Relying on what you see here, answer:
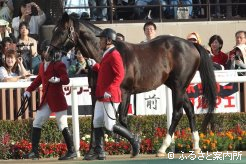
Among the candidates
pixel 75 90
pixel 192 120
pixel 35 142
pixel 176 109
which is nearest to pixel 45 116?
pixel 35 142

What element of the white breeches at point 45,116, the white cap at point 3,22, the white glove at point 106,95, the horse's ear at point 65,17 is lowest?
the white breeches at point 45,116

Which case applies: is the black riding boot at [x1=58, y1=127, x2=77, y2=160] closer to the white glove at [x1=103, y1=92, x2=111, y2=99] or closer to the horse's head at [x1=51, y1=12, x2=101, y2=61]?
the horse's head at [x1=51, y1=12, x2=101, y2=61]

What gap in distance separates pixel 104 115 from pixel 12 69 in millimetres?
3378

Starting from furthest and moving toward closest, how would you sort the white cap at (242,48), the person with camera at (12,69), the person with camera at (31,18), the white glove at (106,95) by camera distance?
1. the person with camera at (31,18)
2. the white cap at (242,48)
3. the person with camera at (12,69)
4. the white glove at (106,95)

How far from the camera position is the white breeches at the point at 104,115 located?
13.0 m

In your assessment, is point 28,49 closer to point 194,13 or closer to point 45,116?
point 45,116

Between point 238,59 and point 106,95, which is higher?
point 238,59

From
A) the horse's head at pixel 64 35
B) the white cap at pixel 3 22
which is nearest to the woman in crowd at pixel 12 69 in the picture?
the horse's head at pixel 64 35

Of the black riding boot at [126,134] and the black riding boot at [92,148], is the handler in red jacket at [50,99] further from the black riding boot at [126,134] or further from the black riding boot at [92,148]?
the black riding boot at [126,134]

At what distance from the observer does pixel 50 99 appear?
1382 centimetres

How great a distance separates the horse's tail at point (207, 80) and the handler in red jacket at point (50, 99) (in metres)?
2.05

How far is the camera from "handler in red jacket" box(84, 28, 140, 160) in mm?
12938

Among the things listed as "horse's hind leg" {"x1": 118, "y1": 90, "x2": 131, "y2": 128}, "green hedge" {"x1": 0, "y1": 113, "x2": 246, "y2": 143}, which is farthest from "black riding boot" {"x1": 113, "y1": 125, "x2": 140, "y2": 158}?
"green hedge" {"x1": 0, "y1": 113, "x2": 246, "y2": 143}

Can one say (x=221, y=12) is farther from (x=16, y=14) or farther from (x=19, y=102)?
(x=19, y=102)
